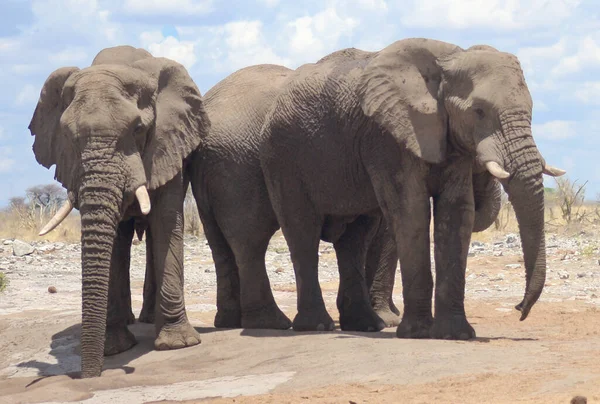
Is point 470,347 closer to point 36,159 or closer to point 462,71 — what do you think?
point 462,71

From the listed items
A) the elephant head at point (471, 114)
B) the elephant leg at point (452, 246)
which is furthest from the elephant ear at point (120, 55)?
the elephant leg at point (452, 246)

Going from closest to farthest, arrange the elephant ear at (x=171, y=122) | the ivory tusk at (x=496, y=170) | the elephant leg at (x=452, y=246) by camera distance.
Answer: the ivory tusk at (x=496, y=170) < the elephant leg at (x=452, y=246) < the elephant ear at (x=171, y=122)

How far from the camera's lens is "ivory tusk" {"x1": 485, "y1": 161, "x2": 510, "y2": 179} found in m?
9.24

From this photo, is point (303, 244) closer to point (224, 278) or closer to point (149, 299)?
point (224, 278)

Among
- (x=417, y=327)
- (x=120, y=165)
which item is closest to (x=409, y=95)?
(x=417, y=327)

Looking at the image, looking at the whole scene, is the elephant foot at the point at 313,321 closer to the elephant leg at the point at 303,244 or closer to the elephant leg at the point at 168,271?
the elephant leg at the point at 303,244

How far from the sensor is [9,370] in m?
10.8

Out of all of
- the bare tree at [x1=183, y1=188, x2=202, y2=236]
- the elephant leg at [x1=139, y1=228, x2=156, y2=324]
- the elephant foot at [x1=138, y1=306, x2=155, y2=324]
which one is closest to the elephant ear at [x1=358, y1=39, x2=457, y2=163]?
the elephant leg at [x1=139, y1=228, x2=156, y2=324]

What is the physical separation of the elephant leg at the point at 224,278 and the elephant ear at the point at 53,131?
6.27ft

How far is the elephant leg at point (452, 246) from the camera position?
10.1m

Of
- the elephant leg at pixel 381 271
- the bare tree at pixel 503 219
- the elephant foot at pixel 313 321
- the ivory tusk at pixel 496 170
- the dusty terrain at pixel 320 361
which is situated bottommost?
the dusty terrain at pixel 320 361

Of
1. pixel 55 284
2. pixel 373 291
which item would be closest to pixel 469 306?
pixel 373 291

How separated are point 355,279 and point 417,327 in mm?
1734

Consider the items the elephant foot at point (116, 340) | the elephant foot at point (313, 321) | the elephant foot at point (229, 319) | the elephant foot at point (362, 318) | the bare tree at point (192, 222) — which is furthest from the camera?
the bare tree at point (192, 222)
